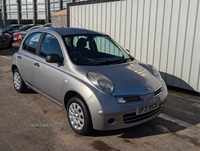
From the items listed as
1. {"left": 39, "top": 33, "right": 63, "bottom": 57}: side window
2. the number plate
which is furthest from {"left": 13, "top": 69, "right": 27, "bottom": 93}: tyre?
the number plate

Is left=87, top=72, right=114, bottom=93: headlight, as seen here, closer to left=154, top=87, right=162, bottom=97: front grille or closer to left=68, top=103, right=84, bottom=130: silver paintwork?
left=68, top=103, right=84, bottom=130: silver paintwork

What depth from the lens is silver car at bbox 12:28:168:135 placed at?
320 cm

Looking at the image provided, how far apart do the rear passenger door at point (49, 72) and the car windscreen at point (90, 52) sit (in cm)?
26

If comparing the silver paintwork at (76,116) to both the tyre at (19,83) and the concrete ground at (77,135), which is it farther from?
the tyre at (19,83)

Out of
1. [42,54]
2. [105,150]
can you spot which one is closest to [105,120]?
[105,150]

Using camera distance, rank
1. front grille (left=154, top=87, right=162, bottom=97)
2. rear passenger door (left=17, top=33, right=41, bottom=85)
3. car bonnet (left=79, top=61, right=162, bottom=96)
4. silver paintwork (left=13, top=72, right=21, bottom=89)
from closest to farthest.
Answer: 1. car bonnet (left=79, top=61, right=162, bottom=96)
2. front grille (left=154, top=87, right=162, bottom=97)
3. rear passenger door (left=17, top=33, right=41, bottom=85)
4. silver paintwork (left=13, top=72, right=21, bottom=89)

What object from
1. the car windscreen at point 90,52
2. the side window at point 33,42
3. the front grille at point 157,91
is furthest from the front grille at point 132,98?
the side window at point 33,42

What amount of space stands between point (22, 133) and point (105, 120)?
4.85ft

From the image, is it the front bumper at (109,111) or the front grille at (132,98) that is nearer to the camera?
the front bumper at (109,111)

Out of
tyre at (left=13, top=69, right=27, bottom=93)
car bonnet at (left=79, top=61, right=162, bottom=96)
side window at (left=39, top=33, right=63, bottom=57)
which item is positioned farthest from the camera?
tyre at (left=13, top=69, right=27, bottom=93)

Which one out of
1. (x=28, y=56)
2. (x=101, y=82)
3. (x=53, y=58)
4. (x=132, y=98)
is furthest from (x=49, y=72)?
(x=132, y=98)

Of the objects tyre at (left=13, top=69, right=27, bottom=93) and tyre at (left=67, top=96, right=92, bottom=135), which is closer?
tyre at (left=67, top=96, right=92, bottom=135)

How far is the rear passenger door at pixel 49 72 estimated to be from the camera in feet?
12.8

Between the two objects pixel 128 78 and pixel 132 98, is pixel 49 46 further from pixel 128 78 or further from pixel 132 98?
pixel 132 98
